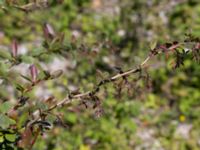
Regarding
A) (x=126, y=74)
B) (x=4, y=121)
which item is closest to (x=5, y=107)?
(x=4, y=121)

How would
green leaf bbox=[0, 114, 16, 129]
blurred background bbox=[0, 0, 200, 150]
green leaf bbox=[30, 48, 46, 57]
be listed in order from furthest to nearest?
blurred background bbox=[0, 0, 200, 150]
green leaf bbox=[30, 48, 46, 57]
green leaf bbox=[0, 114, 16, 129]

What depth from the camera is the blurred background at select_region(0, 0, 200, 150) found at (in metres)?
4.09

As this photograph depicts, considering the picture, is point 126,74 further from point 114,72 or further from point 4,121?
point 114,72

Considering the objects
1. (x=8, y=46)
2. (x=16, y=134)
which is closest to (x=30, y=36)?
(x=8, y=46)

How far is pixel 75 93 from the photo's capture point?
197cm

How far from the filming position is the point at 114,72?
3.97m

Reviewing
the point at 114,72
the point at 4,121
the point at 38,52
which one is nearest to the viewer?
the point at 4,121

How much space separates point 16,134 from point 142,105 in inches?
103

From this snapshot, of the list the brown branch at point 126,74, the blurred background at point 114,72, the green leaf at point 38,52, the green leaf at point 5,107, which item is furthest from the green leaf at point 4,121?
the blurred background at point 114,72

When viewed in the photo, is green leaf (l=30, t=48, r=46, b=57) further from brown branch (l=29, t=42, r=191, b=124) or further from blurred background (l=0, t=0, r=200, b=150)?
blurred background (l=0, t=0, r=200, b=150)

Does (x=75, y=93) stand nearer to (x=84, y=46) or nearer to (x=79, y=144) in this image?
(x=84, y=46)

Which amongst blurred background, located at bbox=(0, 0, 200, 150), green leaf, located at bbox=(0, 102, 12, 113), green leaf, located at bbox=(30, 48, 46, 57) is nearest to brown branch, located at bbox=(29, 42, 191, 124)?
green leaf, located at bbox=(0, 102, 12, 113)

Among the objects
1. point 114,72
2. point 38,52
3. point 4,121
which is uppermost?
point 114,72

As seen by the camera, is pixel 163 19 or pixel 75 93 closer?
pixel 75 93
